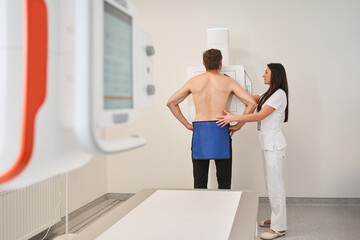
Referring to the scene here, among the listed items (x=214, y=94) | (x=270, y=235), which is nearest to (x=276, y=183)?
(x=270, y=235)

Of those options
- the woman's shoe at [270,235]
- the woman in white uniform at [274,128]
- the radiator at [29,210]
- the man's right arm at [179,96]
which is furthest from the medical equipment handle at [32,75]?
the woman's shoe at [270,235]

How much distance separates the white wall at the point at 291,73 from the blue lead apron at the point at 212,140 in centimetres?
125

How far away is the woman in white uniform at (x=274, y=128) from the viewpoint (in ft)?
10.8

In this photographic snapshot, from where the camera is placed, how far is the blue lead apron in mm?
3398

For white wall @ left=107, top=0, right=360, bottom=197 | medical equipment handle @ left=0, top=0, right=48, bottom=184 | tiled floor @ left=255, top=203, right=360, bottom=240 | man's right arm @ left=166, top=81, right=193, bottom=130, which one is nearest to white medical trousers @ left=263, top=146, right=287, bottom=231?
tiled floor @ left=255, top=203, right=360, bottom=240

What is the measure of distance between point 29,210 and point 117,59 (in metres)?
2.82

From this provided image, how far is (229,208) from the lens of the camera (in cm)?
172

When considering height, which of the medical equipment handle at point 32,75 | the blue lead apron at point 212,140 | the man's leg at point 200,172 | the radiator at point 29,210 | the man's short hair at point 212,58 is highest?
the man's short hair at point 212,58

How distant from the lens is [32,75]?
57 centimetres

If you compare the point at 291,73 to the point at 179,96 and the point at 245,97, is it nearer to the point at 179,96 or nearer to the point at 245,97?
the point at 245,97

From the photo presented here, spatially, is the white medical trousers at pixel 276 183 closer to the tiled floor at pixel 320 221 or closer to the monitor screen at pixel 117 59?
the tiled floor at pixel 320 221

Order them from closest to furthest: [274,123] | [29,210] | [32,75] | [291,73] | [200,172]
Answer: [32,75], [29,210], [274,123], [200,172], [291,73]

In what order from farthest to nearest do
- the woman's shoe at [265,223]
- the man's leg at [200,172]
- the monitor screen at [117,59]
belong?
the woman's shoe at [265,223] < the man's leg at [200,172] < the monitor screen at [117,59]

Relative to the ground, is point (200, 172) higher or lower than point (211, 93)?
lower
